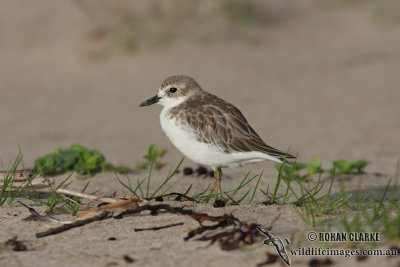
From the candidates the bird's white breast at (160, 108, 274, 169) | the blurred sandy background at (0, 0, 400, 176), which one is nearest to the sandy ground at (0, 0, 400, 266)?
the blurred sandy background at (0, 0, 400, 176)

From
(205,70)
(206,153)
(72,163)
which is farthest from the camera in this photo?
(205,70)

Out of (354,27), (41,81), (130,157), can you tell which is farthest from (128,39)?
(354,27)

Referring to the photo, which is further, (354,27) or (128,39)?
(354,27)

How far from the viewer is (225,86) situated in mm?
10391

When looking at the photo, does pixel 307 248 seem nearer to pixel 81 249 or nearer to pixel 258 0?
pixel 81 249

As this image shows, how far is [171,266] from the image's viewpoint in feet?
10.9

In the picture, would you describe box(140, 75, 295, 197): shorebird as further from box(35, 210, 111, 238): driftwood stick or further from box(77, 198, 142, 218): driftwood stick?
box(35, 210, 111, 238): driftwood stick

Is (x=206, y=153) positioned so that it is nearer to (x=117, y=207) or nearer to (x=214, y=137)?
(x=214, y=137)

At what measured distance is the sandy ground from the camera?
8133mm

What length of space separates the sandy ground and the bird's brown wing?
873 mm

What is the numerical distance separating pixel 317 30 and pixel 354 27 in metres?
0.85

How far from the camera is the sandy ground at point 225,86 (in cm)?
813

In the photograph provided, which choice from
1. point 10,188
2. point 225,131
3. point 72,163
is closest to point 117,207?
point 10,188

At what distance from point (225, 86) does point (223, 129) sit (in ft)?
17.7
